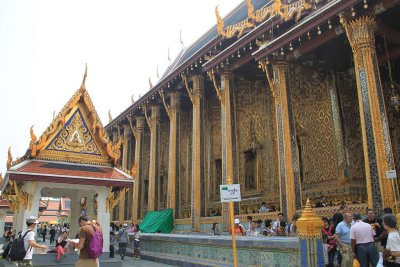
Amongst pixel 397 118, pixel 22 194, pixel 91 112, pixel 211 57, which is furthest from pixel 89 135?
pixel 397 118

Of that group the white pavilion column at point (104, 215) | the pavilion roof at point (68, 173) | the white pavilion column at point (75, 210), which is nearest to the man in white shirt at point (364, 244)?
the pavilion roof at point (68, 173)

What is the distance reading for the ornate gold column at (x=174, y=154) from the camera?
17.3 metres

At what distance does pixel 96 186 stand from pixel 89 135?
1385 mm

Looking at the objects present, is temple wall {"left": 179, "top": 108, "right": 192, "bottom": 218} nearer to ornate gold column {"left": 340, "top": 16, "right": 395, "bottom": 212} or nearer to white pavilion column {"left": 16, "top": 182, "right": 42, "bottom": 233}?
white pavilion column {"left": 16, "top": 182, "right": 42, "bottom": 233}

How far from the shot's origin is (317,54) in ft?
41.7

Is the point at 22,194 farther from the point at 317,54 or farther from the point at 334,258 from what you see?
the point at 317,54

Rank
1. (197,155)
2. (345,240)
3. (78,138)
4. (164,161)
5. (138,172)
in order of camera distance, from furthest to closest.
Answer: (164,161)
(138,172)
(197,155)
(78,138)
(345,240)

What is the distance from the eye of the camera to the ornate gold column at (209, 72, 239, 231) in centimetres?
1374

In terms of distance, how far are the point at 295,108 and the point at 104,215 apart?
813 cm

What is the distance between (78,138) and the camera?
991 centimetres

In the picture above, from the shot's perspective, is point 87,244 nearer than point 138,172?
Yes

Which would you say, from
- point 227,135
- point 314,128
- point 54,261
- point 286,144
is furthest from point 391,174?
point 54,261

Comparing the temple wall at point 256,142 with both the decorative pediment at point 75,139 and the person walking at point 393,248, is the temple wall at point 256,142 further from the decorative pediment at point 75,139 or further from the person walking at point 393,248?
the person walking at point 393,248

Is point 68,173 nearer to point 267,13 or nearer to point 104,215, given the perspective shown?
point 104,215
